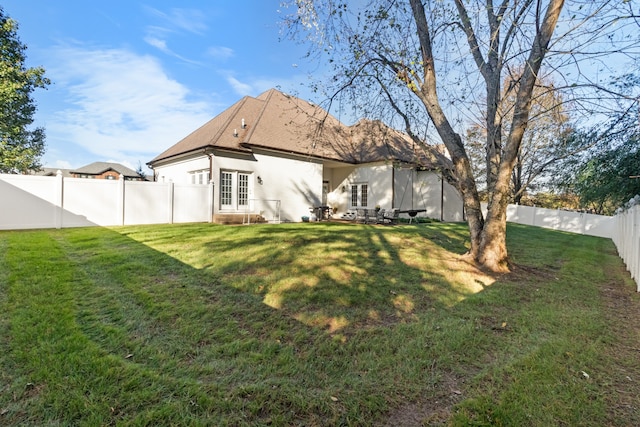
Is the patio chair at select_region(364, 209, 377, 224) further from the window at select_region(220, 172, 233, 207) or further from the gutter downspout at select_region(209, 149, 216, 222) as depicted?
the gutter downspout at select_region(209, 149, 216, 222)

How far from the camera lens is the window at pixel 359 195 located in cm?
1975

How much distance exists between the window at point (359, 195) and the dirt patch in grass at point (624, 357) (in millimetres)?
14304

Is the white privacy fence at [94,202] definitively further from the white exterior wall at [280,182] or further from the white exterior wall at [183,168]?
the white exterior wall at [183,168]

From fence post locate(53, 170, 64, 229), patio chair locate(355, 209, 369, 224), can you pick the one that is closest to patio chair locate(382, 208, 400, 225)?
patio chair locate(355, 209, 369, 224)

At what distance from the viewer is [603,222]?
1998 cm

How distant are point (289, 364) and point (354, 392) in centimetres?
72

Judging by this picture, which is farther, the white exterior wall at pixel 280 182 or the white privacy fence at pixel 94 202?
the white exterior wall at pixel 280 182

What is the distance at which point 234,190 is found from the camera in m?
14.9

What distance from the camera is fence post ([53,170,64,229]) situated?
11.0 meters

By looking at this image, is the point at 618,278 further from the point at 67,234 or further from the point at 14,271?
the point at 67,234

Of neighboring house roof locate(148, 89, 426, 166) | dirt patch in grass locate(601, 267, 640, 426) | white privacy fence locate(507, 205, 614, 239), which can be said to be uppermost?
neighboring house roof locate(148, 89, 426, 166)

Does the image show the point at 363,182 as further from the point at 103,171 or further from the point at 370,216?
the point at 103,171

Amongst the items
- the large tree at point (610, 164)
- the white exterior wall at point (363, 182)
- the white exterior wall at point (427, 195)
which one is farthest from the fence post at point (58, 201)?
the white exterior wall at point (427, 195)

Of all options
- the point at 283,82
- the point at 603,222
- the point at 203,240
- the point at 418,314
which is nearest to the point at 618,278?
the point at 418,314
